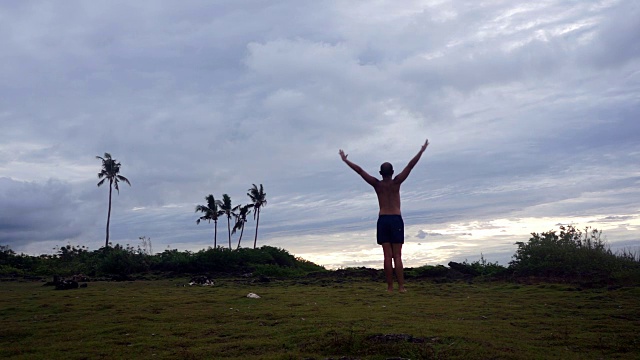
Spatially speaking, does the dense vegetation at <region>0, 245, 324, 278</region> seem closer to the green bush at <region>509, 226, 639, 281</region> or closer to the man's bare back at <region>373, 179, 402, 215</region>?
the green bush at <region>509, 226, 639, 281</region>

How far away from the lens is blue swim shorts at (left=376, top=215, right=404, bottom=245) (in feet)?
26.8

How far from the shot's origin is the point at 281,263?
1822 inches

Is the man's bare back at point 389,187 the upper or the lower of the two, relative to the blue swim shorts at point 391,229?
upper

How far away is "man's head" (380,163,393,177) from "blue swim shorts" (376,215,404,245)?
0.67 meters

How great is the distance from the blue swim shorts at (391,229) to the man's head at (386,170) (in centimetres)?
67

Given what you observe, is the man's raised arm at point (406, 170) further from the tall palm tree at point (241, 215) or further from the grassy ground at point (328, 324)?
the tall palm tree at point (241, 215)

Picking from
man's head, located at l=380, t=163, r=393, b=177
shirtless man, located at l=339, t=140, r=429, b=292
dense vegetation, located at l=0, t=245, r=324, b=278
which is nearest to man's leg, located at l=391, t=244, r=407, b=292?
shirtless man, located at l=339, t=140, r=429, b=292

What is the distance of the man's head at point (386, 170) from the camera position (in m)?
8.27

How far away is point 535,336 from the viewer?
1186 cm

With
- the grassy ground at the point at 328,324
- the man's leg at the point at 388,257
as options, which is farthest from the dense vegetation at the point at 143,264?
the man's leg at the point at 388,257

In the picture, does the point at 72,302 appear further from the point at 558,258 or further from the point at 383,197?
the point at 558,258

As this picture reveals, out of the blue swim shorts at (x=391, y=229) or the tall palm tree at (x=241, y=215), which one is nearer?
the blue swim shorts at (x=391, y=229)

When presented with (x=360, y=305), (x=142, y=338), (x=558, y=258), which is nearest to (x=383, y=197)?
(x=142, y=338)

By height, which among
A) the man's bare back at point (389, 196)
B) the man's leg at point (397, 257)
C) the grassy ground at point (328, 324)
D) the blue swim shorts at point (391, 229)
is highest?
the man's bare back at point (389, 196)
